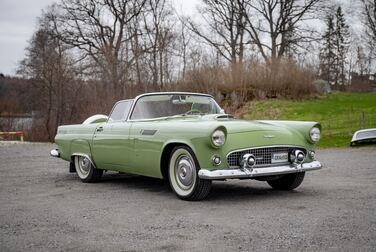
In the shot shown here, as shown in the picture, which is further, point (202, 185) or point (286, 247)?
point (202, 185)

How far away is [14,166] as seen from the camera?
11164mm

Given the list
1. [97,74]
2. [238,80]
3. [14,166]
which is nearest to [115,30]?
[97,74]

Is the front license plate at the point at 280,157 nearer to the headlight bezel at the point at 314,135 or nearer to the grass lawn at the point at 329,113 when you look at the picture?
the headlight bezel at the point at 314,135

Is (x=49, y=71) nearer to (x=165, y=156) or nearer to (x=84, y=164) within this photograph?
(x=84, y=164)

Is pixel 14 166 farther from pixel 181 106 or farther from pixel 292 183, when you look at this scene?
pixel 292 183

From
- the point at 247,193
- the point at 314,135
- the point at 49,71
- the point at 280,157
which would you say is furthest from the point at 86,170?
the point at 49,71

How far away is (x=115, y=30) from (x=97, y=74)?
12.1 feet

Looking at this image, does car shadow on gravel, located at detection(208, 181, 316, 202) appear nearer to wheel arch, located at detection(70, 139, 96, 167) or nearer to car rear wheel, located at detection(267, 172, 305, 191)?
A: car rear wheel, located at detection(267, 172, 305, 191)

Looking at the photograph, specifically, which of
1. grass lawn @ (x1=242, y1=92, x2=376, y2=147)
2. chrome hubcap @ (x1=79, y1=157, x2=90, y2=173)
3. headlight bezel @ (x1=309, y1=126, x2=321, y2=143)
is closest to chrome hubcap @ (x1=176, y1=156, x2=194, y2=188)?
headlight bezel @ (x1=309, y1=126, x2=321, y2=143)

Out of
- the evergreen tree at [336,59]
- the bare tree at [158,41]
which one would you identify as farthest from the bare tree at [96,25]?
the evergreen tree at [336,59]

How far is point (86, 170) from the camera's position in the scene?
8.21m

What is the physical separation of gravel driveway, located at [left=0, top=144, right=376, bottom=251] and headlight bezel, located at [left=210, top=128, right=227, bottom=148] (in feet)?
2.32

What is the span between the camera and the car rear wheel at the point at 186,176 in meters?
5.81

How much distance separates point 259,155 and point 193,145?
0.83 m
